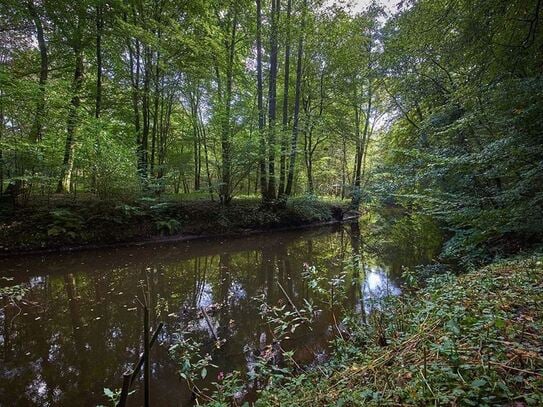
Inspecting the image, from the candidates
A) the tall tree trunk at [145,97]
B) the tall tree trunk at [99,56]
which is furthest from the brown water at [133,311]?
the tall tree trunk at [99,56]

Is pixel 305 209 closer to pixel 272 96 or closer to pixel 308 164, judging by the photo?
pixel 308 164

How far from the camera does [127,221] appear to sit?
30.6ft

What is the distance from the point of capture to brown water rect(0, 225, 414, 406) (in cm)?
310

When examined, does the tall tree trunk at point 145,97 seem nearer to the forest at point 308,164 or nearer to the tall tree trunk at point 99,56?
the forest at point 308,164

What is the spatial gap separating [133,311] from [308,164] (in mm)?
14361

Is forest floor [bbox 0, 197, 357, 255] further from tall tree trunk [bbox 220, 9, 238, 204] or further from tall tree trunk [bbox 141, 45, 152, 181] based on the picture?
tall tree trunk [bbox 141, 45, 152, 181]

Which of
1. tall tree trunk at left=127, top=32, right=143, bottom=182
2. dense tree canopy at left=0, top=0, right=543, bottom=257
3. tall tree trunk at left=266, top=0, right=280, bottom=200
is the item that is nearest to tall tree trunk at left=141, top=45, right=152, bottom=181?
dense tree canopy at left=0, top=0, right=543, bottom=257

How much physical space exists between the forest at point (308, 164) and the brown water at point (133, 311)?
10cm

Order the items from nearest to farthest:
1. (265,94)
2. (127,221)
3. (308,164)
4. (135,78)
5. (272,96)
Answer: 1. (127,221)
2. (135,78)
3. (272,96)
4. (265,94)
5. (308,164)

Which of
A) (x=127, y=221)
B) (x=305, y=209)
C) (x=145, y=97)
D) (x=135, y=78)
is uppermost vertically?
(x=135, y=78)

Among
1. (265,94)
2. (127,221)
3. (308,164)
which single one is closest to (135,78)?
(127,221)

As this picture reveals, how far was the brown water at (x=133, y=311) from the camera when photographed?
3098 millimetres

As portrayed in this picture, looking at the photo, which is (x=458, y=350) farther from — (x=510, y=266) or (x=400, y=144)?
(x=400, y=144)

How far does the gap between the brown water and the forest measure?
101mm
